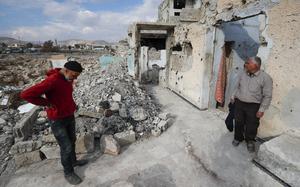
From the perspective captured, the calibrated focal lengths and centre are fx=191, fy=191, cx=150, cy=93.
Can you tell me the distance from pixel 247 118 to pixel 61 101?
3.09 metres

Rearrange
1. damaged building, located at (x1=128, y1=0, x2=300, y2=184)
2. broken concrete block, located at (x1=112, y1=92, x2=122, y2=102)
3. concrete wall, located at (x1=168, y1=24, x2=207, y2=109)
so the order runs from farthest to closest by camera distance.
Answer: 1. concrete wall, located at (x1=168, y1=24, x2=207, y2=109)
2. broken concrete block, located at (x1=112, y1=92, x2=122, y2=102)
3. damaged building, located at (x1=128, y1=0, x2=300, y2=184)

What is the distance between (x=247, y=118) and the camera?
11.1 ft

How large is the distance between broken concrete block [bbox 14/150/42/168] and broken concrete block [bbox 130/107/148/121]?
7.07ft

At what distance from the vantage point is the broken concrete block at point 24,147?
133 inches

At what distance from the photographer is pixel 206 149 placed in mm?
3773

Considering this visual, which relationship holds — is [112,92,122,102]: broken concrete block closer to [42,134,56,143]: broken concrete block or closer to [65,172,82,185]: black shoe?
[42,134,56,143]: broken concrete block

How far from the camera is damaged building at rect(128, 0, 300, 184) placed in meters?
3.11

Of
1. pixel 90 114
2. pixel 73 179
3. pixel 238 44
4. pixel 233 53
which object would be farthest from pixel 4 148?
pixel 238 44

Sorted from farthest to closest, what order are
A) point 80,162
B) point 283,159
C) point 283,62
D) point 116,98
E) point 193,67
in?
point 193,67
point 116,98
point 80,162
point 283,62
point 283,159

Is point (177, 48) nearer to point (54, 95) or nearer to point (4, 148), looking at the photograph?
point (54, 95)

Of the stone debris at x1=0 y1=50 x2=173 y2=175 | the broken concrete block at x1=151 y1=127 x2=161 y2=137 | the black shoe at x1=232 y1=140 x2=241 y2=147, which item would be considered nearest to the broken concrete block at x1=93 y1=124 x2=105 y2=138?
the stone debris at x1=0 y1=50 x2=173 y2=175

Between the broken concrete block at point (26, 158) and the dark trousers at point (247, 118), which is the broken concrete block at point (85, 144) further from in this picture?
the dark trousers at point (247, 118)

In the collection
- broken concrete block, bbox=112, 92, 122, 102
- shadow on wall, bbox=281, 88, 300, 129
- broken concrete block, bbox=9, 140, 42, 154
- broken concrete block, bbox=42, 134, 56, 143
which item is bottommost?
broken concrete block, bbox=9, 140, 42, 154

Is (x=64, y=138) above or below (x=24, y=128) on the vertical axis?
above
